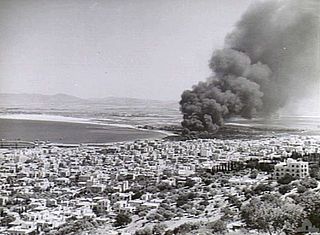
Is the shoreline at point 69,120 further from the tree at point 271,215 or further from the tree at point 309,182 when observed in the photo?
the tree at point 309,182

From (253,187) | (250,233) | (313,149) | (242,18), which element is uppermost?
(242,18)

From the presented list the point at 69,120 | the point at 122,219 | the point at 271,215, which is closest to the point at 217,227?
the point at 271,215

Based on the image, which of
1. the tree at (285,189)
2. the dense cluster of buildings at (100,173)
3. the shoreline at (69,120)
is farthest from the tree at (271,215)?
the shoreline at (69,120)

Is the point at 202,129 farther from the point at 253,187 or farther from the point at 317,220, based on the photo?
the point at 317,220

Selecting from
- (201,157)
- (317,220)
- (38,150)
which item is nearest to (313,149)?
(317,220)

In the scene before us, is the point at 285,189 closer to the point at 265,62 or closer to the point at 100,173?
the point at 265,62

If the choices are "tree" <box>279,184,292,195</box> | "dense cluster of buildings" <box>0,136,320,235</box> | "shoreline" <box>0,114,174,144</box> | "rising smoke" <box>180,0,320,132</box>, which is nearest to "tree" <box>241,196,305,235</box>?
"tree" <box>279,184,292,195</box>

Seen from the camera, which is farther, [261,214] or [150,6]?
[150,6]
